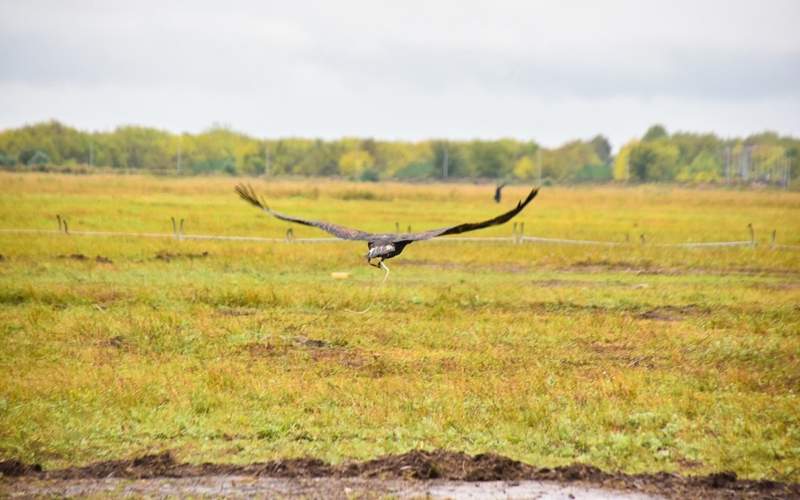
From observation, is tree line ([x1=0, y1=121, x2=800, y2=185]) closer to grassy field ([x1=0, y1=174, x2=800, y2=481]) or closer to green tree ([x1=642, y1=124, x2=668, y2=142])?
green tree ([x1=642, y1=124, x2=668, y2=142])

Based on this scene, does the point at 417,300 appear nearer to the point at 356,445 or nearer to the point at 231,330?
the point at 231,330

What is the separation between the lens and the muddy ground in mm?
10867

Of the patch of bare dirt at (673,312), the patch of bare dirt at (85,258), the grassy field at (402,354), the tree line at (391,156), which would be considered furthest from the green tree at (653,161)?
the patch of bare dirt at (673,312)

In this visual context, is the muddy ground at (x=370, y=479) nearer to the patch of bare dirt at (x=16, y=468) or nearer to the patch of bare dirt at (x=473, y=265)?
the patch of bare dirt at (x=16, y=468)

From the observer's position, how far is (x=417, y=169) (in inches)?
5276

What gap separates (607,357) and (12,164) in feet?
332

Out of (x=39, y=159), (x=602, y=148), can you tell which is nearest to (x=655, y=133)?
(x=602, y=148)

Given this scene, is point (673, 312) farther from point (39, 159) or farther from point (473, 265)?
point (39, 159)

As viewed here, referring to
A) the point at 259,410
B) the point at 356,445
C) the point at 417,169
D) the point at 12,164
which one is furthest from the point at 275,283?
the point at 417,169

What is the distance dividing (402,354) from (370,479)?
21.2 feet

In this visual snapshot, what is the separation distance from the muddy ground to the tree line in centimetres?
9966

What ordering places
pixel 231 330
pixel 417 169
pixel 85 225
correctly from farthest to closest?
pixel 417 169 → pixel 85 225 → pixel 231 330

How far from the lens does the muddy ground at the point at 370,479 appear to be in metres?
10.9

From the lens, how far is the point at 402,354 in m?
17.5
